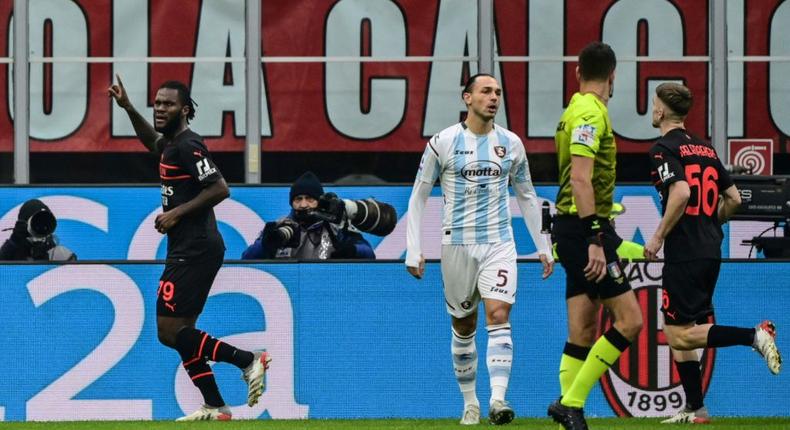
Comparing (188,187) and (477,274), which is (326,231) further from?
(477,274)

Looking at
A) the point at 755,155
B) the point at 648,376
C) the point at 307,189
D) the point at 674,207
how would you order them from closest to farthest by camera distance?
the point at 674,207 → the point at 648,376 → the point at 307,189 → the point at 755,155

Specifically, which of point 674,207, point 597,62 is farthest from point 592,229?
point 674,207

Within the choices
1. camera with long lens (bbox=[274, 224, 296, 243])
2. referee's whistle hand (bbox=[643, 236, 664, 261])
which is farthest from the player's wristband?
camera with long lens (bbox=[274, 224, 296, 243])

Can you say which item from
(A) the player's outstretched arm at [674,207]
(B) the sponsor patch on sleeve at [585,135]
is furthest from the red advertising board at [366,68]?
(B) the sponsor patch on sleeve at [585,135]

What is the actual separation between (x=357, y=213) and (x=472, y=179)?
2197mm

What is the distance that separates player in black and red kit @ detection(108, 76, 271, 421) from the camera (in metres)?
9.33

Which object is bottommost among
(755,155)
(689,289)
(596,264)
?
(689,289)

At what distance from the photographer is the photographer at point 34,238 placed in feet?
40.4

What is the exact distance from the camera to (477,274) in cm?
925

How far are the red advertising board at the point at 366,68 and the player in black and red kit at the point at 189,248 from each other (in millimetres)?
6212

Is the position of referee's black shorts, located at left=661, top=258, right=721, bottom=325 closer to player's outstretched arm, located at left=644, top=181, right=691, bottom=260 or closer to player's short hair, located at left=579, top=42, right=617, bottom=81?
player's outstretched arm, located at left=644, top=181, right=691, bottom=260

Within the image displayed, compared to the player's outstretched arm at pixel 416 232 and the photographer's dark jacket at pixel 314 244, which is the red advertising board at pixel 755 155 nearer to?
the photographer's dark jacket at pixel 314 244

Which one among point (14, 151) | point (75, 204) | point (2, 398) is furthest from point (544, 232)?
point (14, 151)

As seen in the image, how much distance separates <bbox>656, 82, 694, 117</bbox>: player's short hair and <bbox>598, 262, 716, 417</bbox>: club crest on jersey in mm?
1631
